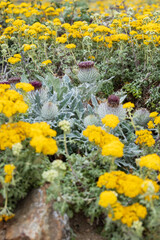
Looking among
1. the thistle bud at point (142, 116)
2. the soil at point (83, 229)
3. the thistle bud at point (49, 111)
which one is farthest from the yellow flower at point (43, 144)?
the thistle bud at point (142, 116)

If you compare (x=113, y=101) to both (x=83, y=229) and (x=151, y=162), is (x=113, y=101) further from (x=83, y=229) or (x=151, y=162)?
(x=83, y=229)

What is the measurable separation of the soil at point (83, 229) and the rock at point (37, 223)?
0.26 meters

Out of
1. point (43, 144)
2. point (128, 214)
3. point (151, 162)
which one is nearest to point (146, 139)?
point (151, 162)

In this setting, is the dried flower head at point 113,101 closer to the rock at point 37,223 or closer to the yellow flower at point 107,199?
the rock at point 37,223

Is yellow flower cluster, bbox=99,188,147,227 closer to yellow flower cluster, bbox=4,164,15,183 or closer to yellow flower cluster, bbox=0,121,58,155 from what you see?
yellow flower cluster, bbox=0,121,58,155

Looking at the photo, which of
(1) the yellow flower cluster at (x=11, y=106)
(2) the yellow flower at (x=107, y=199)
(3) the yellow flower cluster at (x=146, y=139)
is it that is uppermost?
(1) the yellow flower cluster at (x=11, y=106)

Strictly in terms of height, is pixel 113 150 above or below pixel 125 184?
above

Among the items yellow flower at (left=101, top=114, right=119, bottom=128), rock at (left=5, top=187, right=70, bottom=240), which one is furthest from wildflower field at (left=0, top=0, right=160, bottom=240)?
rock at (left=5, top=187, right=70, bottom=240)

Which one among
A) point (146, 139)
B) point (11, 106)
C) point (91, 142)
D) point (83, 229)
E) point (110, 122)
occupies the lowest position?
point (83, 229)

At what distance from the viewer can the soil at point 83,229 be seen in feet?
9.23

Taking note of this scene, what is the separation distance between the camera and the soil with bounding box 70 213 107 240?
281cm

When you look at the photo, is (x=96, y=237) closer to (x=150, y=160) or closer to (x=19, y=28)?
(x=150, y=160)

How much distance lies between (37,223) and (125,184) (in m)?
0.88

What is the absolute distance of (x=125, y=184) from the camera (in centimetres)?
240
